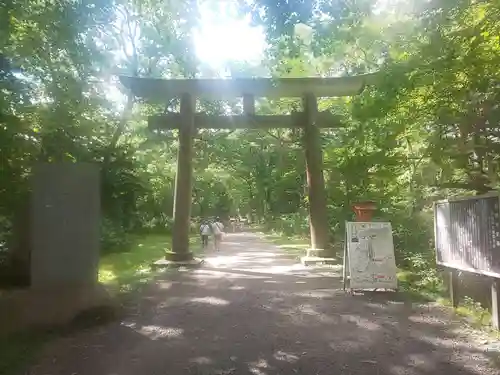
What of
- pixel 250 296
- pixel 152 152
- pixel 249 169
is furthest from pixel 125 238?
pixel 249 169

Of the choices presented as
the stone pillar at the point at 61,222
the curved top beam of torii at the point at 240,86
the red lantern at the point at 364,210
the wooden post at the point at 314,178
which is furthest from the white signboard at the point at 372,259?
the curved top beam of torii at the point at 240,86

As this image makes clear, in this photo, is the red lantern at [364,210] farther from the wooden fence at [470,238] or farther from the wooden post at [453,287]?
the wooden post at [453,287]

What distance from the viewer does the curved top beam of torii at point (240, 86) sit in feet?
42.4

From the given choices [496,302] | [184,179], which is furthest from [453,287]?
[184,179]

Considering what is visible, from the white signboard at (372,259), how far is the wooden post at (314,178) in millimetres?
5145

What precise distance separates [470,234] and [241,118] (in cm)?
873

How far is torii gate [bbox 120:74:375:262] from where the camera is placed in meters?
13.1

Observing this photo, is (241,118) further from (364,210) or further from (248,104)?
(364,210)

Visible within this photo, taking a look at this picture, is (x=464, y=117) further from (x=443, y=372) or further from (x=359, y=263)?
(x=443, y=372)

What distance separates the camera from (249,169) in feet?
118

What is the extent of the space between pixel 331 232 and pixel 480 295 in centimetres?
862

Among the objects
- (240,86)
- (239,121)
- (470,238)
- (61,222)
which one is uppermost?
(240,86)

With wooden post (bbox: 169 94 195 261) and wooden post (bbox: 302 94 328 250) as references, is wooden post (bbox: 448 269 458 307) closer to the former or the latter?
wooden post (bbox: 302 94 328 250)

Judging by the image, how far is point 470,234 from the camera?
6.59 meters
